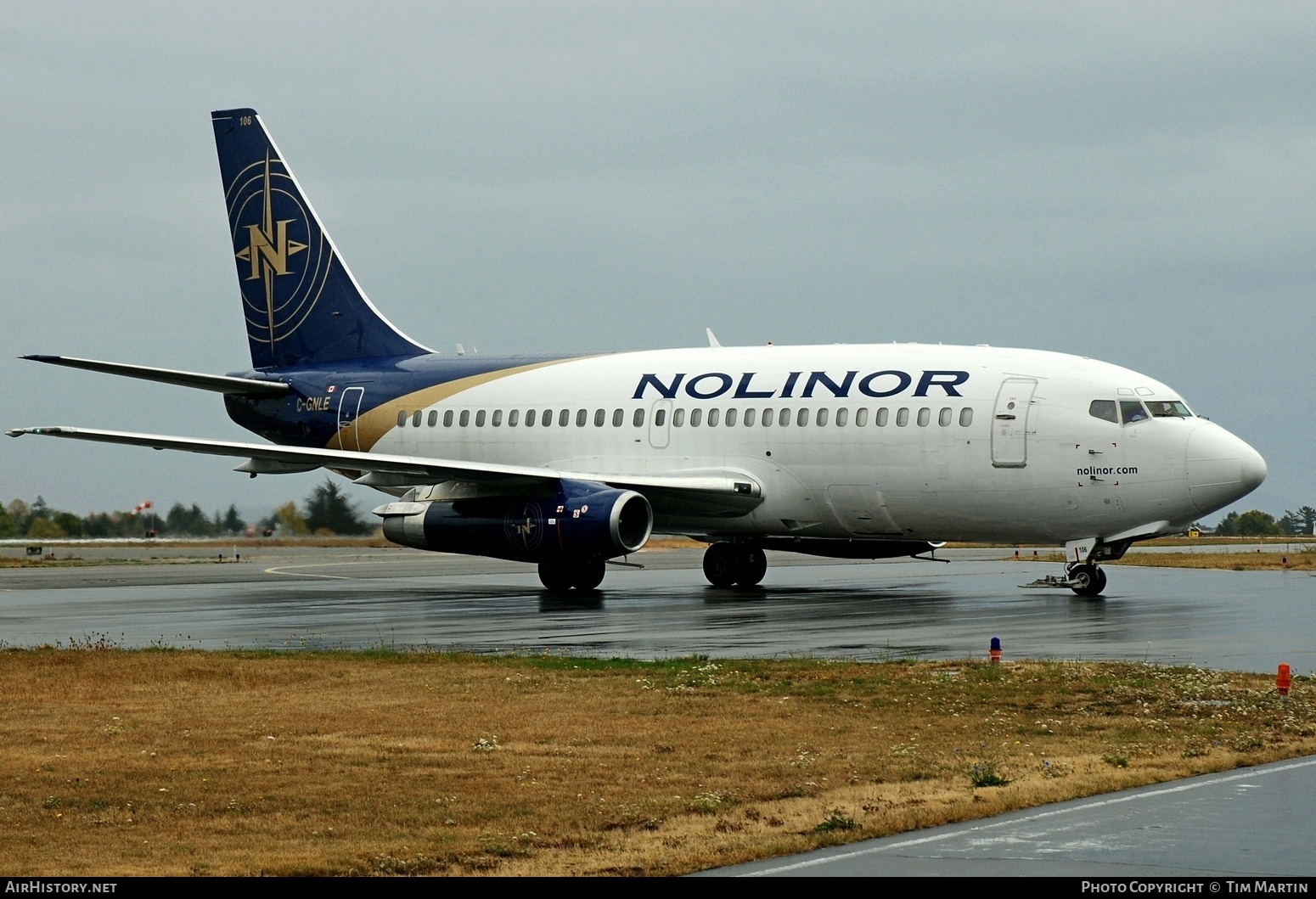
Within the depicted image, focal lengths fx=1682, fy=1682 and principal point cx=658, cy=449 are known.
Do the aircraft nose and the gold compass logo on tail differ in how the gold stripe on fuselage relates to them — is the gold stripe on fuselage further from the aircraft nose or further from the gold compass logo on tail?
the aircraft nose

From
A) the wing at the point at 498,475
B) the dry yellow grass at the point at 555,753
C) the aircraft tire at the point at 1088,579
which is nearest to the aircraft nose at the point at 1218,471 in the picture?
the aircraft tire at the point at 1088,579

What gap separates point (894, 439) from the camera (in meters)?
30.1

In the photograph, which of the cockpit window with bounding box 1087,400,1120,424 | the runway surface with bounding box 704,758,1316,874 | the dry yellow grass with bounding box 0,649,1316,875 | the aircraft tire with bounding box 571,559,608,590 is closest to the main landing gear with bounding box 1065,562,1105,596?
the cockpit window with bounding box 1087,400,1120,424

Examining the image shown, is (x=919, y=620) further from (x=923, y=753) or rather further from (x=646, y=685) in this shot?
(x=923, y=753)

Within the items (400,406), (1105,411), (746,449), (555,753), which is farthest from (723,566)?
(555,753)

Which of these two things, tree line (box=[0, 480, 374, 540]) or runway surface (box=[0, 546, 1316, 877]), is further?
tree line (box=[0, 480, 374, 540])

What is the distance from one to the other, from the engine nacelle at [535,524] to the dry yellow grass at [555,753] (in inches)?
450

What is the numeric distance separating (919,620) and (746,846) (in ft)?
52.2

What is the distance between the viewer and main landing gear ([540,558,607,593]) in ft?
104

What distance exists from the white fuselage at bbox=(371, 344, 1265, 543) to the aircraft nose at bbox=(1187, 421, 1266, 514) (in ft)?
0.09

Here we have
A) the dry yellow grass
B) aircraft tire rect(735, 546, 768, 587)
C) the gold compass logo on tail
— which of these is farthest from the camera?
the gold compass logo on tail

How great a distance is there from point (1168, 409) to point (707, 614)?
29.3ft

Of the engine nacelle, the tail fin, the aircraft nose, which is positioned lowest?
the engine nacelle
